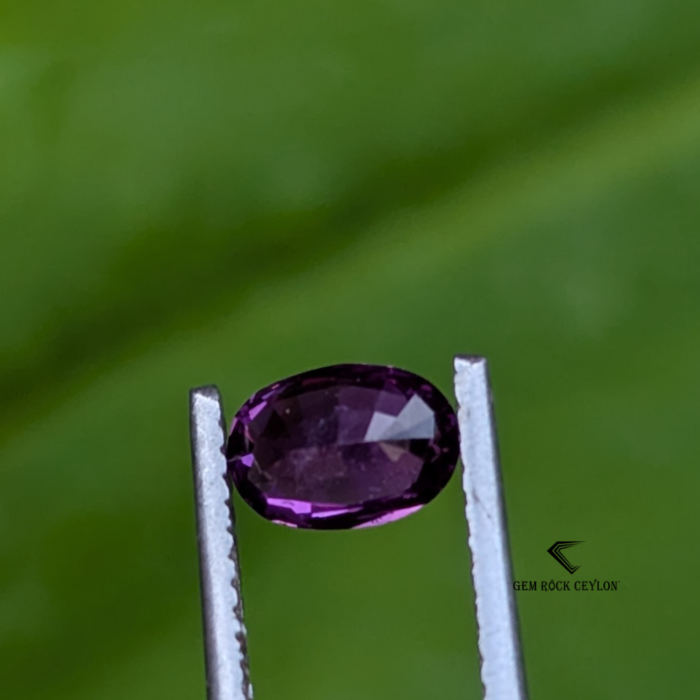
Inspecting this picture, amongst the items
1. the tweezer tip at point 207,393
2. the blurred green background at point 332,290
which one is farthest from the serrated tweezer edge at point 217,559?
the blurred green background at point 332,290

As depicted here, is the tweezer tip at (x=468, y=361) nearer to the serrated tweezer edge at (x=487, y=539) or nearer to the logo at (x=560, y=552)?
the serrated tweezer edge at (x=487, y=539)

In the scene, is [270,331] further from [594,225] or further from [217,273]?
[594,225]

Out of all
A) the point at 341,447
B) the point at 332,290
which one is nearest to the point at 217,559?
the point at 341,447

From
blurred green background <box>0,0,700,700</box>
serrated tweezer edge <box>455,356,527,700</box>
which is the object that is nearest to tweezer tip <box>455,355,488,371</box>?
serrated tweezer edge <box>455,356,527,700</box>

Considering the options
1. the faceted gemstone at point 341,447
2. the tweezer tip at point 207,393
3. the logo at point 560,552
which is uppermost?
the tweezer tip at point 207,393

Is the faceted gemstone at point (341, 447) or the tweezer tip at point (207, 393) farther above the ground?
the tweezer tip at point (207, 393)

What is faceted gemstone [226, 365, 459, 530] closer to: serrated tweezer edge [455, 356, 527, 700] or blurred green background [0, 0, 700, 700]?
serrated tweezer edge [455, 356, 527, 700]

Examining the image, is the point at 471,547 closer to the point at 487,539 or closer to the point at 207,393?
the point at 487,539
